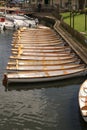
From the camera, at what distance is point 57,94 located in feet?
90.9

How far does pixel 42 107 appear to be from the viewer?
2477 cm

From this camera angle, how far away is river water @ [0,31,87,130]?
Answer: 71.6 ft

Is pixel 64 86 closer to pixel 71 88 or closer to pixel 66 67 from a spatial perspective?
pixel 71 88

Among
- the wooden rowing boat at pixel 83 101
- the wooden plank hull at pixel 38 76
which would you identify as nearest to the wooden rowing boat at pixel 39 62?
the wooden plank hull at pixel 38 76

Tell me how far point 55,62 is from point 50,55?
2.55 meters

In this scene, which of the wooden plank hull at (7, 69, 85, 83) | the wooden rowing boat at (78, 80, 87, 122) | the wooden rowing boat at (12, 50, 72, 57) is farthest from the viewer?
the wooden rowing boat at (12, 50, 72, 57)

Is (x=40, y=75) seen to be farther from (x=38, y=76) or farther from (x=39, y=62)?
(x=39, y=62)

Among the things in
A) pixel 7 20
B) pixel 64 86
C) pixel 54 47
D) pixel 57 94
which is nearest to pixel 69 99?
pixel 57 94

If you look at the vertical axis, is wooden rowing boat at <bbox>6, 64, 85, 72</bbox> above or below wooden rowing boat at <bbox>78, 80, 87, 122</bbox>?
below


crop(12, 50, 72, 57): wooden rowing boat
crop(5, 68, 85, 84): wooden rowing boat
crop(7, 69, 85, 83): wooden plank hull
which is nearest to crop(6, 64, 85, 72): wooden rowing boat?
crop(5, 68, 85, 84): wooden rowing boat

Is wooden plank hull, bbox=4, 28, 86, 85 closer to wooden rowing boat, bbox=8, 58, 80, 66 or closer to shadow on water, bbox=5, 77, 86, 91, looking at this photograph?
wooden rowing boat, bbox=8, 58, 80, 66

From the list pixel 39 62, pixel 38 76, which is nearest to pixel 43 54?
pixel 39 62

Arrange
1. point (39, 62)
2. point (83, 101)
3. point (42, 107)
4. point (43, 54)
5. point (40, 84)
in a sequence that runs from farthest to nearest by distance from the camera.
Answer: point (43, 54) < point (39, 62) < point (40, 84) < point (42, 107) < point (83, 101)

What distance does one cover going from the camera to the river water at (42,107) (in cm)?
2183
